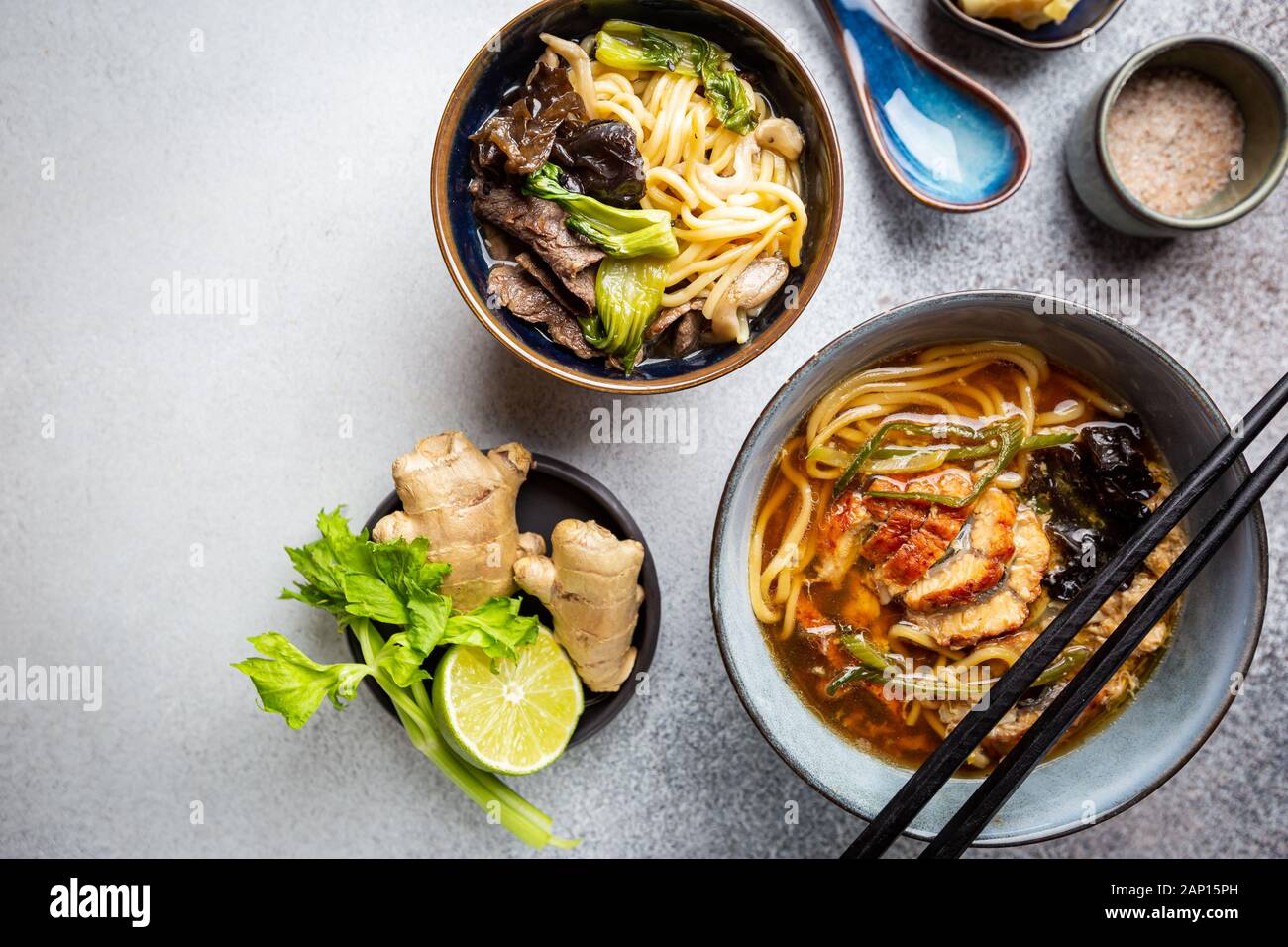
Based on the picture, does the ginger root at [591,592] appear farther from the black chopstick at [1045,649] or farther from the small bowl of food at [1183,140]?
the small bowl of food at [1183,140]

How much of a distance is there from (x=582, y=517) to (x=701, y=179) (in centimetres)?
87

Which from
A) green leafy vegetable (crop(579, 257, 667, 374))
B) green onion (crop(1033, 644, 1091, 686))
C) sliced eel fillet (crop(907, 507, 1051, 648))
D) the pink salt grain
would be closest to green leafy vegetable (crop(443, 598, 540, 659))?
green leafy vegetable (crop(579, 257, 667, 374))

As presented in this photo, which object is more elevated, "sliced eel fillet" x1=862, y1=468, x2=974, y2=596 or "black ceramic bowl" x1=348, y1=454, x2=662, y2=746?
"sliced eel fillet" x1=862, y1=468, x2=974, y2=596

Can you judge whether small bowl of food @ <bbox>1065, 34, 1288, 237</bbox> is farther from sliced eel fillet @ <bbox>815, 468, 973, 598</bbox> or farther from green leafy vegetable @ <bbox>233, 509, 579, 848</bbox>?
green leafy vegetable @ <bbox>233, 509, 579, 848</bbox>

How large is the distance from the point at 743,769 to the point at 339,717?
3.55 feet

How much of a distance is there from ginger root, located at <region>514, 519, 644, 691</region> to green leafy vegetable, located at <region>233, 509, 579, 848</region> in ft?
0.27

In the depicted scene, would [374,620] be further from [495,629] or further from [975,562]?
[975,562]

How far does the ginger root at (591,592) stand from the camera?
7.02ft

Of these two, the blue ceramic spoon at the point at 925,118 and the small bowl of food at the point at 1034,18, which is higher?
the small bowl of food at the point at 1034,18

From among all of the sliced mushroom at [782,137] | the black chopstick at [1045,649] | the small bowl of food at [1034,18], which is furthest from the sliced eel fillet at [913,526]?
the small bowl of food at [1034,18]

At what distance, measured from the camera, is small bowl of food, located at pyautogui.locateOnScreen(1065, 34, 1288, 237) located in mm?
2281

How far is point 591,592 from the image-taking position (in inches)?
84.4

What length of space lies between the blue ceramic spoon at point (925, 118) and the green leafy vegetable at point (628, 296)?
75 cm

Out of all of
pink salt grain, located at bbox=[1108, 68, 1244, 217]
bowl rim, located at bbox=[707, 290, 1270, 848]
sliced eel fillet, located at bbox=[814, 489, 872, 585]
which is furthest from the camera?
pink salt grain, located at bbox=[1108, 68, 1244, 217]
